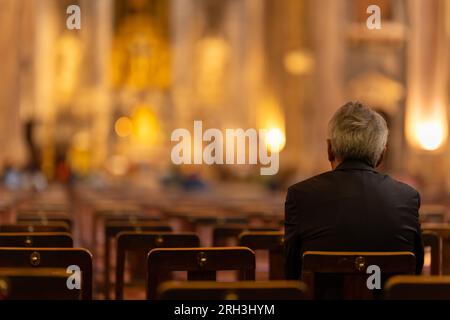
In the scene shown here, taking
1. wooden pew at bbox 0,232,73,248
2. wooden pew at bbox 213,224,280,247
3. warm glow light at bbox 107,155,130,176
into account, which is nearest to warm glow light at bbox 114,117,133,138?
warm glow light at bbox 107,155,130,176

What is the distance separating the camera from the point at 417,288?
11.1ft

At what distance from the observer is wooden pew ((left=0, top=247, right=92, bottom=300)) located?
4.55 meters

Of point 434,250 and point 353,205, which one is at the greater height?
point 353,205

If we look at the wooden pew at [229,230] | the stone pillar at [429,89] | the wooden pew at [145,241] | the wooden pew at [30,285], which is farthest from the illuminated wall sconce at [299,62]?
the wooden pew at [30,285]

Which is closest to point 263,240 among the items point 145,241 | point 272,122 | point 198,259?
point 145,241

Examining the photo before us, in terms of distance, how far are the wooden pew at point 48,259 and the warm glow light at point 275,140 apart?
25.6m

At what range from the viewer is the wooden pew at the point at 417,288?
11.0 feet

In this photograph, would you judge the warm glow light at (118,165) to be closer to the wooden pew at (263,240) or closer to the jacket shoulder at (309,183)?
the wooden pew at (263,240)

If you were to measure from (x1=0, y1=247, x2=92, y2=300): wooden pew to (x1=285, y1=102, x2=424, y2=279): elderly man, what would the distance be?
0.94 metres

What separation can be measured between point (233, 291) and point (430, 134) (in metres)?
19.0

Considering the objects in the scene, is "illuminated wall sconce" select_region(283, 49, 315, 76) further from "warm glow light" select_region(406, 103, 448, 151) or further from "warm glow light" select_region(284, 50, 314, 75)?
"warm glow light" select_region(406, 103, 448, 151)

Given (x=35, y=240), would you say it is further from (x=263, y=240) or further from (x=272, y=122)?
(x=272, y=122)

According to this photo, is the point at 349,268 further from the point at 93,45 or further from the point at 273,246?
the point at 93,45

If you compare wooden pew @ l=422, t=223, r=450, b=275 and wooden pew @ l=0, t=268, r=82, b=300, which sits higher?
wooden pew @ l=0, t=268, r=82, b=300
